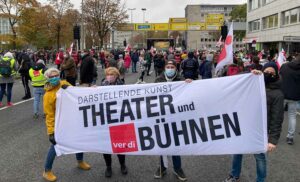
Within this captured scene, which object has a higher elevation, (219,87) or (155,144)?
(219,87)

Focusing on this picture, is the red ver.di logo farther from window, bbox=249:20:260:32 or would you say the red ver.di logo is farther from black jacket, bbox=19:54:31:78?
window, bbox=249:20:260:32

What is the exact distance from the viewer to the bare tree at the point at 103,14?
45812 millimetres

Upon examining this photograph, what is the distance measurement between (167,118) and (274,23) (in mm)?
47287

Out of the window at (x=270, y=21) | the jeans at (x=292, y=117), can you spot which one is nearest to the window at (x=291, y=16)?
the window at (x=270, y=21)

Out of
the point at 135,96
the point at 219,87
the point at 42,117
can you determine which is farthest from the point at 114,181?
the point at 42,117

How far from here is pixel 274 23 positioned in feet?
158

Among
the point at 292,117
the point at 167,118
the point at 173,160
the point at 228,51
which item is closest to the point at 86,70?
the point at 228,51

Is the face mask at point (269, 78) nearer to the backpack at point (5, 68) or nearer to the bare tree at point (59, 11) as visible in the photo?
the backpack at point (5, 68)

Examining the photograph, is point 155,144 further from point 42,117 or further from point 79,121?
point 42,117

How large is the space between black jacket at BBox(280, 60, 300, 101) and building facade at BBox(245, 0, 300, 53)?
26212 millimetres

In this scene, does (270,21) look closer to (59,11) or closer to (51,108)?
(59,11)

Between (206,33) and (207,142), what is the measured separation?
13960 centimetres

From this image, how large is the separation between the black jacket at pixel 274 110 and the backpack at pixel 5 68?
366 inches

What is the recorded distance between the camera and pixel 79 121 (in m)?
4.92
